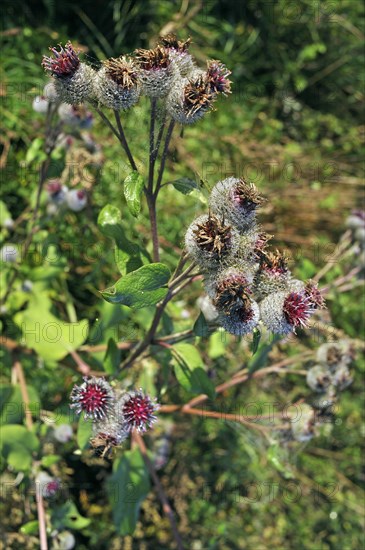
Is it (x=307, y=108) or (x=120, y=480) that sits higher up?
(x=307, y=108)

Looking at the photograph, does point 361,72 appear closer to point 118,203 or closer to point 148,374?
point 118,203

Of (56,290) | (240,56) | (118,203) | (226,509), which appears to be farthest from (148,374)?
(240,56)

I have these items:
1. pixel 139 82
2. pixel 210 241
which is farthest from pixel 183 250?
pixel 139 82

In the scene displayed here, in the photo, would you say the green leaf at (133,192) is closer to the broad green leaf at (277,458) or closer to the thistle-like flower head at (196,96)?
the thistle-like flower head at (196,96)

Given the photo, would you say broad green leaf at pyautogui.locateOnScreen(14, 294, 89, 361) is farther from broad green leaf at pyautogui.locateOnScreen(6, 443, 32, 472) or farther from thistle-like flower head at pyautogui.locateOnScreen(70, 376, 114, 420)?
thistle-like flower head at pyautogui.locateOnScreen(70, 376, 114, 420)

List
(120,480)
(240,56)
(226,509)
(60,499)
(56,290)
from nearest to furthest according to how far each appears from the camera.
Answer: (120,480)
(60,499)
(56,290)
(226,509)
(240,56)

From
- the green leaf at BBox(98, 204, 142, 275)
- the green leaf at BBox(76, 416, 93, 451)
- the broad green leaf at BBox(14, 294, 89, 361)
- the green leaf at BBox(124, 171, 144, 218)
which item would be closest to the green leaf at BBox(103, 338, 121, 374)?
the green leaf at BBox(76, 416, 93, 451)

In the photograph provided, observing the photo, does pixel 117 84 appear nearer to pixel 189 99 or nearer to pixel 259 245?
pixel 189 99

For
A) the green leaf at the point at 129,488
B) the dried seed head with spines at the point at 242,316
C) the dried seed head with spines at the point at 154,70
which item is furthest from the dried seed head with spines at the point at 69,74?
the green leaf at the point at 129,488
